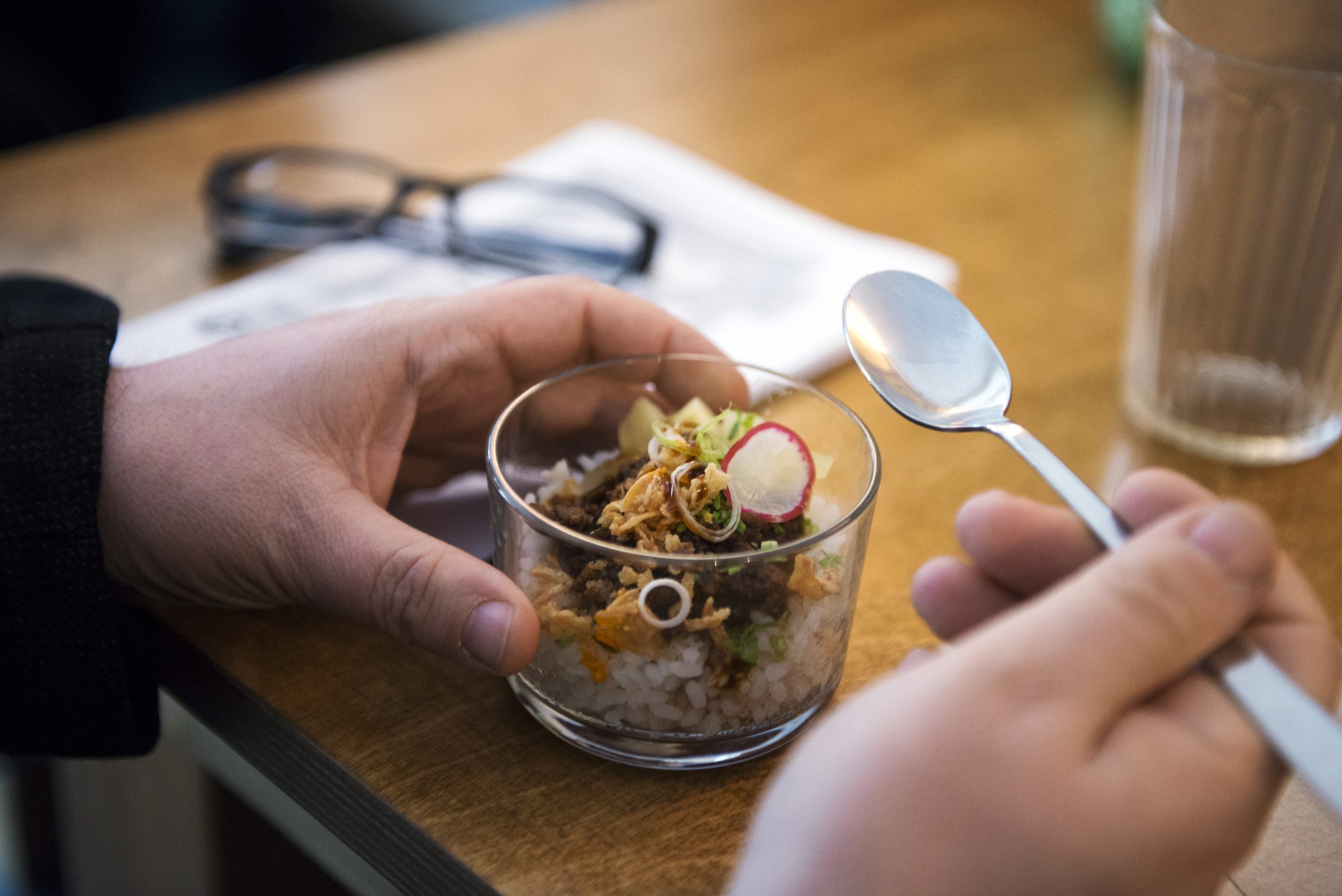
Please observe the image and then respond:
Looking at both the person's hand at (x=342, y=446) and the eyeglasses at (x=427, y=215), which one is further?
the eyeglasses at (x=427, y=215)

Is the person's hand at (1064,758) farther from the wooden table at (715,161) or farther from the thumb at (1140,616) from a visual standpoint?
the wooden table at (715,161)

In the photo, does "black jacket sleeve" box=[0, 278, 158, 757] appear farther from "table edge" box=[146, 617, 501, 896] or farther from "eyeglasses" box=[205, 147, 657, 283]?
"eyeglasses" box=[205, 147, 657, 283]

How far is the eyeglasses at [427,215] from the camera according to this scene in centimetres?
87

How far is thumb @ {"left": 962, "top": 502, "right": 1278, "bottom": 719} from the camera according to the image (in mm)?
309

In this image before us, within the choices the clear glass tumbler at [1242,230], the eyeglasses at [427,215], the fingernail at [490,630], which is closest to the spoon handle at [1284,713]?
the fingernail at [490,630]

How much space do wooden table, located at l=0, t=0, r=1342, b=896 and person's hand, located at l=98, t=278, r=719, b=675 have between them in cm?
5

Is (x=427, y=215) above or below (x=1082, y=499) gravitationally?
below

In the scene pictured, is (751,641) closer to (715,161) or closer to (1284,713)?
(1284,713)

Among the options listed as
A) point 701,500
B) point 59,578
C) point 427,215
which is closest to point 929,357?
point 701,500

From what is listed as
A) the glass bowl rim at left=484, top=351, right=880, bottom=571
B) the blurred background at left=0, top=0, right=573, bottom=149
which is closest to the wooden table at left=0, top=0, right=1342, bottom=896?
the glass bowl rim at left=484, top=351, right=880, bottom=571

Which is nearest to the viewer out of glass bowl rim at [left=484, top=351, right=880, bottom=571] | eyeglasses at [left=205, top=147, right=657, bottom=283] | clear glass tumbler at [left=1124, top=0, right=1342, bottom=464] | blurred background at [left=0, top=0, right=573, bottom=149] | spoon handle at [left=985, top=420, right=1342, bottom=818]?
spoon handle at [left=985, top=420, right=1342, bottom=818]

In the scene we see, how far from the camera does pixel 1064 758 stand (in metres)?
0.30

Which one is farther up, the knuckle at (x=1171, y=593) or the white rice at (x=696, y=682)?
the knuckle at (x=1171, y=593)

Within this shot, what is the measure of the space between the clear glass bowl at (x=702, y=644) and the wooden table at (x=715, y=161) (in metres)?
0.02
